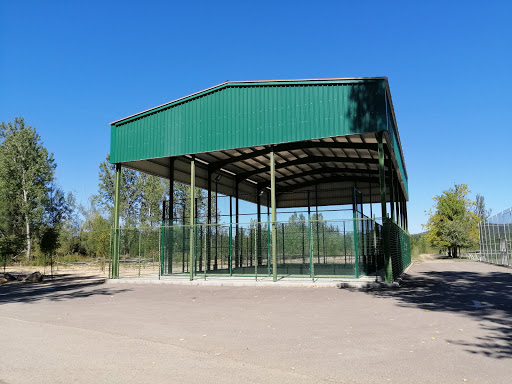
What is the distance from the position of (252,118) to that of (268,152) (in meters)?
2.57

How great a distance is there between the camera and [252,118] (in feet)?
61.1

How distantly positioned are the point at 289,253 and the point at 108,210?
45.6 meters

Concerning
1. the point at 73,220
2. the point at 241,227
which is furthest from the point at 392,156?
the point at 73,220

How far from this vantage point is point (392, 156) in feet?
68.2

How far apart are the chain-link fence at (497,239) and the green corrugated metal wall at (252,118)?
18.9 m

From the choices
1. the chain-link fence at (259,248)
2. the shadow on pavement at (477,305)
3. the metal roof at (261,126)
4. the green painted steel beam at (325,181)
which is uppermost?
the metal roof at (261,126)

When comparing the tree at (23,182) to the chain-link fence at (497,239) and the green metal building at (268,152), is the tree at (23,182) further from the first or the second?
the chain-link fence at (497,239)

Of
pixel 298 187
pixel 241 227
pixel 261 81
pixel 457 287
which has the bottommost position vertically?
pixel 457 287

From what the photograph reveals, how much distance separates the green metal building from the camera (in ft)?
55.0

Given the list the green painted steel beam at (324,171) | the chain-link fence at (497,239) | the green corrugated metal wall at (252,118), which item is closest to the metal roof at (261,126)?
the green corrugated metal wall at (252,118)

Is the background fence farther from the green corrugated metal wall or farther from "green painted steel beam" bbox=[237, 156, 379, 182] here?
the green corrugated metal wall

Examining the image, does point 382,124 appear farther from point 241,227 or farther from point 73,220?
point 73,220

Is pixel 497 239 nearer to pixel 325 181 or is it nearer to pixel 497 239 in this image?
pixel 497 239

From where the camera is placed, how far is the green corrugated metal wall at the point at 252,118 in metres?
16.5
